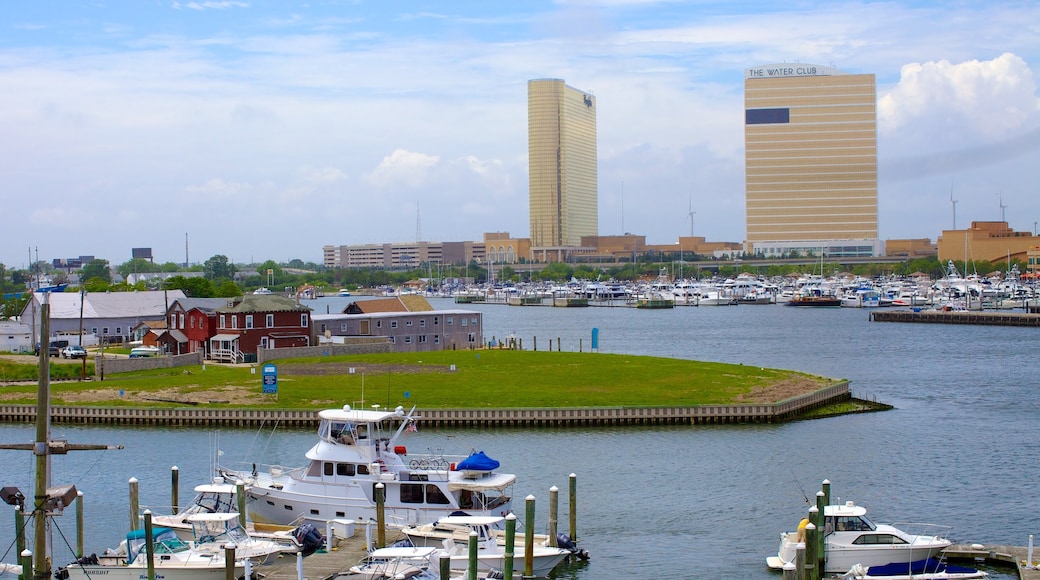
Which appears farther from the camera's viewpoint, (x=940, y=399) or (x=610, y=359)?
(x=610, y=359)

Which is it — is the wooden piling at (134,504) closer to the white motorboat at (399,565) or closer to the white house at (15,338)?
the white motorboat at (399,565)

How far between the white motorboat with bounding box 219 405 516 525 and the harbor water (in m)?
3.88

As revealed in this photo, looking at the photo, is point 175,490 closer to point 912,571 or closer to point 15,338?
point 912,571

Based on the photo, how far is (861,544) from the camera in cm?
3447

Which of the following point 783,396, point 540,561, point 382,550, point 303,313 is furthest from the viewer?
point 303,313

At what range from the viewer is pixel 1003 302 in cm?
19862

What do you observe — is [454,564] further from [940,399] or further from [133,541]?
[940,399]

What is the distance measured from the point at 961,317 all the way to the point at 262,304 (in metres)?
117

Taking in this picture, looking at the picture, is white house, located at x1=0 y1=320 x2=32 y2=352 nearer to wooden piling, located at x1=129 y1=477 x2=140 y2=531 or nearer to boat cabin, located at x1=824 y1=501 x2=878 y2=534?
wooden piling, located at x1=129 y1=477 x2=140 y2=531

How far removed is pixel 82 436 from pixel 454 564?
110 ft

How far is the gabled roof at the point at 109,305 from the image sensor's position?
110 metres

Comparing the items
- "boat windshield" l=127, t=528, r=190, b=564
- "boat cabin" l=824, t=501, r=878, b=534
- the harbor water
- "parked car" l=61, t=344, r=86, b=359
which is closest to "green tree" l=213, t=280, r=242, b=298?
"parked car" l=61, t=344, r=86, b=359

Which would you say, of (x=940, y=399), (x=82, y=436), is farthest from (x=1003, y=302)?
(x=82, y=436)

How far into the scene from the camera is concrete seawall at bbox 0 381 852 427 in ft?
201
